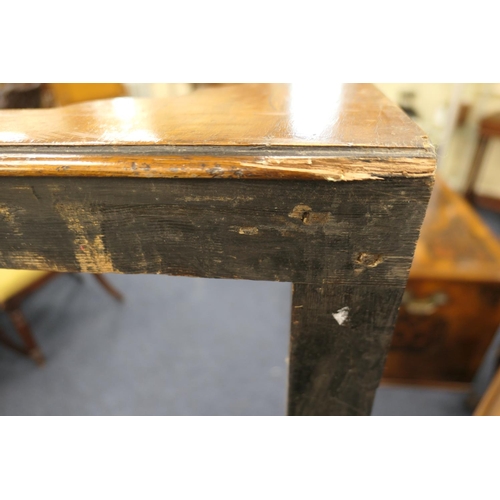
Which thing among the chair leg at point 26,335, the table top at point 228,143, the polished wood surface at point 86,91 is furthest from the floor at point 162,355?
the polished wood surface at point 86,91

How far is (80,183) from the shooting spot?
0.30m

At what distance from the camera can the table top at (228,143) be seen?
27cm

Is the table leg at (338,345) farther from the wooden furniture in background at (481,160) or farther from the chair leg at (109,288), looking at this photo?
the wooden furniture in background at (481,160)

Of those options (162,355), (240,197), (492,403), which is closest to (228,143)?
(240,197)

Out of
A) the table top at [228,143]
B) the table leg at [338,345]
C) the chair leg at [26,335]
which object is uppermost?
the table top at [228,143]

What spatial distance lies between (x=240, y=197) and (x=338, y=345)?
0.20m

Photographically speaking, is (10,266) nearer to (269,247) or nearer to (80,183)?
(80,183)

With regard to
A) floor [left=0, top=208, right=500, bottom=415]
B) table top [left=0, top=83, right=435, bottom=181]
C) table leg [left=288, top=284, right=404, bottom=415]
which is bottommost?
floor [left=0, top=208, right=500, bottom=415]

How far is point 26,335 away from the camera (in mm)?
1504

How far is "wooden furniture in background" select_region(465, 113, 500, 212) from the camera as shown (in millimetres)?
2197

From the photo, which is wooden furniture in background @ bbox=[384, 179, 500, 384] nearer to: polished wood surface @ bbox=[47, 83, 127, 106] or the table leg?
the table leg

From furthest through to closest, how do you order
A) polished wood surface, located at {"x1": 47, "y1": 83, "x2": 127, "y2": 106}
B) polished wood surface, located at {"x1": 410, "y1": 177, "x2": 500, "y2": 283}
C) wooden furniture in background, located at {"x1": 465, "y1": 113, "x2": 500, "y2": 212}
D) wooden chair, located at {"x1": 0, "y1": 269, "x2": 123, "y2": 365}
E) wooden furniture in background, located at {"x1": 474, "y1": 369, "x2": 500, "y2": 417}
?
polished wood surface, located at {"x1": 47, "y1": 83, "x2": 127, "y2": 106} → wooden furniture in background, located at {"x1": 465, "y1": 113, "x2": 500, "y2": 212} → wooden chair, located at {"x1": 0, "y1": 269, "x2": 123, "y2": 365} → polished wood surface, located at {"x1": 410, "y1": 177, "x2": 500, "y2": 283} → wooden furniture in background, located at {"x1": 474, "y1": 369, "x2": 500, "y2": 417}

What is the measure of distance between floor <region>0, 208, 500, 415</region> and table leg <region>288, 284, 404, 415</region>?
0.99 m

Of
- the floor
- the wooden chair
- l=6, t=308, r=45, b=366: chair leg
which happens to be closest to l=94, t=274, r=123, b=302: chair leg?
the floor
